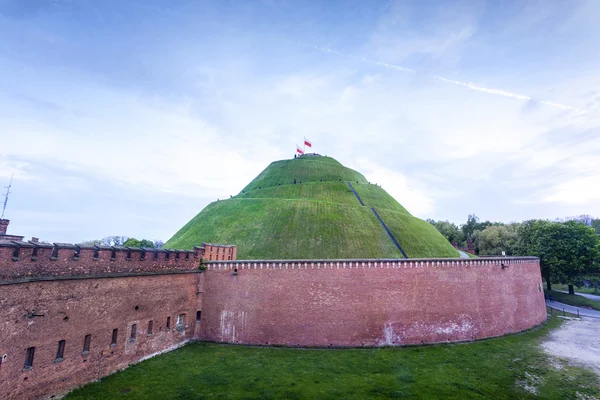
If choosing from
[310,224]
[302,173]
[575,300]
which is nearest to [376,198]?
[302,173]

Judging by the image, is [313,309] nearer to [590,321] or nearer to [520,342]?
[520,342]

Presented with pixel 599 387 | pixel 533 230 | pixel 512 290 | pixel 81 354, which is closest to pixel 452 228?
pixel 533 230

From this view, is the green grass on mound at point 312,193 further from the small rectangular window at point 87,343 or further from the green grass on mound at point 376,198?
the small rectangular window at point 87,343

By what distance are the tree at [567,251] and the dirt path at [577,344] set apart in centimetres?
1452

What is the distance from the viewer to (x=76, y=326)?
580 inches

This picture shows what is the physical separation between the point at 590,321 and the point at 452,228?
49.1 meters

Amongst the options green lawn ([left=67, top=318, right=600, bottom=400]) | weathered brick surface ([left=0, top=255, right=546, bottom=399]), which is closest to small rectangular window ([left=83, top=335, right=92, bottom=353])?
weathered brick surface ([left=0, top=255, right=546, bottom=399])

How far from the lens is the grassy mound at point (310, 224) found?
40.0 metres

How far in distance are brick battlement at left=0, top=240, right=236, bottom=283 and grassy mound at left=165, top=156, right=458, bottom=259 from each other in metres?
18.0

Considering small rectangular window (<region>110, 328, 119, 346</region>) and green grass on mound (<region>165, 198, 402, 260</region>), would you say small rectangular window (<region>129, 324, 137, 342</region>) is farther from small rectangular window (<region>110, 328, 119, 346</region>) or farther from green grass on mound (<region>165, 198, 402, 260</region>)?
green grass on mound (<region>165, 198, 402, 260</region>)

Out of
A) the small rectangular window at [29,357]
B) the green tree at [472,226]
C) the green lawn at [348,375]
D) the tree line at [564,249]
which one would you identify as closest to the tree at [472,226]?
the green tree at [472,226]

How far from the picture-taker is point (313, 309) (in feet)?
72.1

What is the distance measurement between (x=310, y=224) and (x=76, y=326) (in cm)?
3246

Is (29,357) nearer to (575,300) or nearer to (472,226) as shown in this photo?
(575,300)
